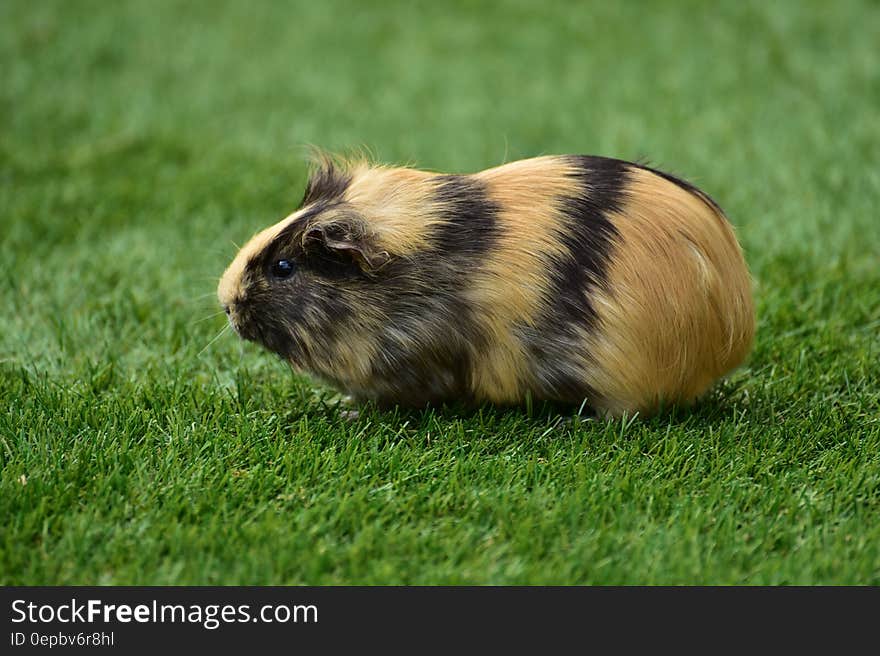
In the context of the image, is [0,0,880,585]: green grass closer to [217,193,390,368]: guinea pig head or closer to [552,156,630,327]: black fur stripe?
[217,193,390,368]: guinea pig head

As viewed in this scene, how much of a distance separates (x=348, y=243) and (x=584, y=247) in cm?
89

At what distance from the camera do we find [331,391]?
4.57 m

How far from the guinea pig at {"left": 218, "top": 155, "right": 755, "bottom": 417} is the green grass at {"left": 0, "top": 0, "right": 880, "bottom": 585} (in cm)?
24

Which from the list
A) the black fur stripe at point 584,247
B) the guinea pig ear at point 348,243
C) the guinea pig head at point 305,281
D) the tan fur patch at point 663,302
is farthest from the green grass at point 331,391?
the guinea pig ear at point 348,243

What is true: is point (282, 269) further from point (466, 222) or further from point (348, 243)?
point (466, 222)

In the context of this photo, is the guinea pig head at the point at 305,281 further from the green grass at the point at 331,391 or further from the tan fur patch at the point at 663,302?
the tan fur patch at the point at 663,302

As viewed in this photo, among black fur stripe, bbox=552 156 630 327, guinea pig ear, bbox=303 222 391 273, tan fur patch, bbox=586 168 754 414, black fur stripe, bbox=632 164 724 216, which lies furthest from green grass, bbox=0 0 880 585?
black fur stripe, bbox=632 164 724 216

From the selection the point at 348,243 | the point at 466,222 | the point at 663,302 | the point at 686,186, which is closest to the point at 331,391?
the point at 348,243

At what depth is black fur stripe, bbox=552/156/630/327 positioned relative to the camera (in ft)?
12.6

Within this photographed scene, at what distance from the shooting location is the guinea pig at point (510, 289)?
3857mm

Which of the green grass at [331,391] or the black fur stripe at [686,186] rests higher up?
the black fur stripe at [686,186]

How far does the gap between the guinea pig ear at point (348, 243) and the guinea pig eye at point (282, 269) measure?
148mm

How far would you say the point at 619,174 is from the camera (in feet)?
13.4
